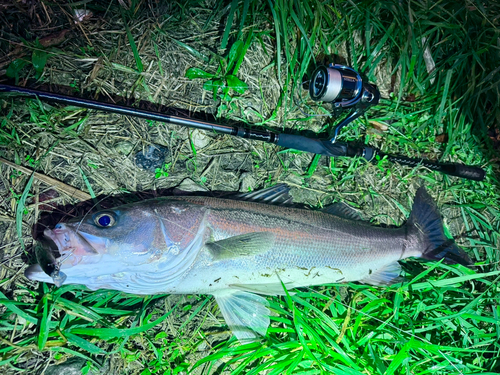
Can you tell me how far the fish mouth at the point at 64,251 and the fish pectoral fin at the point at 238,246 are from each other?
0.80 m

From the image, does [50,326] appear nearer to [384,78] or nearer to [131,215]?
[131,215]

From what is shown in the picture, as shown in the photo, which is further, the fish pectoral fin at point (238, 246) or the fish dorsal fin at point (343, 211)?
the fish dorsal fin at point (343, 211)

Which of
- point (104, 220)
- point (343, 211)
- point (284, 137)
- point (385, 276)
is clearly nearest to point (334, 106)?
point (284, 137)

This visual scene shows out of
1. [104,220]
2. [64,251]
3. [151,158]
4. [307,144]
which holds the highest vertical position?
[307,144]

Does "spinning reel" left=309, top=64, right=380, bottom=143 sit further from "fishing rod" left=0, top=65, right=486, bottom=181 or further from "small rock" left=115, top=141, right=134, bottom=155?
"small rock" left=115, top=141, right=134, bottom=155

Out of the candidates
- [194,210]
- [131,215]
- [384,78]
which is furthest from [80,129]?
[384,78]

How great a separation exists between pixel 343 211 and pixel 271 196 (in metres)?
0.76

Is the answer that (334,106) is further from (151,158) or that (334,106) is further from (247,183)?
(151,158)

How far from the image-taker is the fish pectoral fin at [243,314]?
8.38 ft

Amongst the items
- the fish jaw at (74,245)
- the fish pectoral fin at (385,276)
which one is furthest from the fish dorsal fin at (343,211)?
the fish jaw at (74,245)

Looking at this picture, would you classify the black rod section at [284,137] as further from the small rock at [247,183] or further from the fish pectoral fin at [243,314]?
the fish pectoral fin at [243,314]

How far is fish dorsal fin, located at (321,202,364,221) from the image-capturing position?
114 inches

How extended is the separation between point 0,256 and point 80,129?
4.14 ft

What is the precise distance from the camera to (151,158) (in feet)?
9.27
